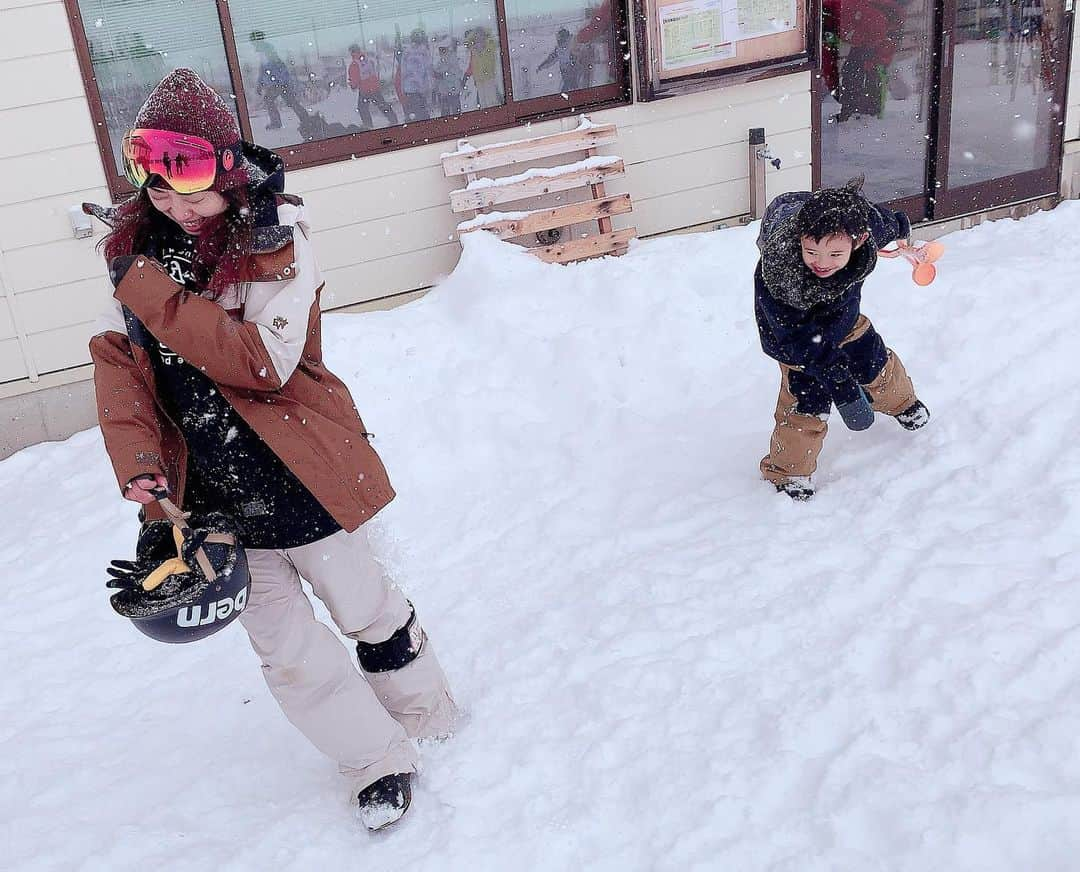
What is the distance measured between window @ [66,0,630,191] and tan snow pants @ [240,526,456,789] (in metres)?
3.94

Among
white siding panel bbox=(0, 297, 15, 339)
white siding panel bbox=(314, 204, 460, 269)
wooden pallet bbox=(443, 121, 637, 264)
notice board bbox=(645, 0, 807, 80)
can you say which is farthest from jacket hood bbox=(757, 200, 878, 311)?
white siding panel bbox=(0, 297, 15, 339)

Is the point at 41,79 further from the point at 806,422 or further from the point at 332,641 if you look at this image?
the point at 806,422

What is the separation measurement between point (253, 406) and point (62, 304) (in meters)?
3.91

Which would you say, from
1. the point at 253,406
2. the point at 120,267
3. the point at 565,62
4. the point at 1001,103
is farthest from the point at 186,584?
the point at 1001,103

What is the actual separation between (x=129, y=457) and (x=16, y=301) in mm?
3876

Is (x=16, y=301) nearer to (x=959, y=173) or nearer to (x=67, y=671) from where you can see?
(x=67, y=671)

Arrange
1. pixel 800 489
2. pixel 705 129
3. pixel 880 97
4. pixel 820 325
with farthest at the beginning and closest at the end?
pixel 880 97 → pixel 705 129 → pixel 800 489 → pixel 820 325

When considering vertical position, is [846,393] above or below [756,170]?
below

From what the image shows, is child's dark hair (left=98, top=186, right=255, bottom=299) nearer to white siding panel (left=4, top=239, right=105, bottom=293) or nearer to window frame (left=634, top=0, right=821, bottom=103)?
white siding panel (left=4, top=239, right=105, bottom=293)

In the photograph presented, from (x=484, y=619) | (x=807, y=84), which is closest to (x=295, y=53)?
(x=807, y=84)

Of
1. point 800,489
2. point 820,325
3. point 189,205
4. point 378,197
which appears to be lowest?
point 800,489

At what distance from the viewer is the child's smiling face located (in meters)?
3.37

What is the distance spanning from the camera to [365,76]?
19.8 ft

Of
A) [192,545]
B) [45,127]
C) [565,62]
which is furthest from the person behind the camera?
[565,62]
